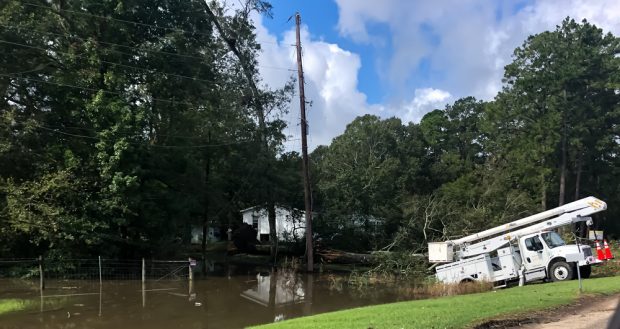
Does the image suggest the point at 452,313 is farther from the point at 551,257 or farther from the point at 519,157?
the point at 519,157

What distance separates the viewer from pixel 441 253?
2323cm

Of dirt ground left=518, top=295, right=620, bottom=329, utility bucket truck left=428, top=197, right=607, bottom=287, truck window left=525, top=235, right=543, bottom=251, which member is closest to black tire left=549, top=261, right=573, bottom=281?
utility bucket truck left=428, top=197, right=607, bottom=287

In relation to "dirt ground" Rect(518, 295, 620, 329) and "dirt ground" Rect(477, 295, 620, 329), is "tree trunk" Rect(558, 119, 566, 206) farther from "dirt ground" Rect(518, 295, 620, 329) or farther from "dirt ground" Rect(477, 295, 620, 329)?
"dirt ground" Rect(477, 295, 620, 329)

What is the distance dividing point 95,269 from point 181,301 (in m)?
8.18

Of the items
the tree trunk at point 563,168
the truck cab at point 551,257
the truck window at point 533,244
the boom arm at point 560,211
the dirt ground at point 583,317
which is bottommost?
the dirt ground at point 583,317

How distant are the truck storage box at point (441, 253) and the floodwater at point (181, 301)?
2347 mm

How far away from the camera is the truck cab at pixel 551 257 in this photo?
65.4 feet

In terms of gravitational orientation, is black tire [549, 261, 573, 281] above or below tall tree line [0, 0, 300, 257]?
below

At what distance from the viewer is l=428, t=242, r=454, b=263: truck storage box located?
23.2 meters

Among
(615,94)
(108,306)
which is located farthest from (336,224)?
(615,94)

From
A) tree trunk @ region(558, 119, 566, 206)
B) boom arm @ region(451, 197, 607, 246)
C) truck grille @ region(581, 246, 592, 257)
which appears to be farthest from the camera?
tree trunk @ region(558, 119, 566, 206)

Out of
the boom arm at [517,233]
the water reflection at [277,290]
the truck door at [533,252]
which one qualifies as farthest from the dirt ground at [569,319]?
the water reflection at [277,290]

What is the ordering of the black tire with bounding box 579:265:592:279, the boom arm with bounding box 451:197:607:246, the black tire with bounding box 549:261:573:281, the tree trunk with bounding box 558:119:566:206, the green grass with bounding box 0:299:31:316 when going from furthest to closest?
the tree trunk with bounding box 558:119:566:206, the boom arm with bounding box 451:197:607:246, the black tire with bounding box 579:265:592:279, the black tire with bounding box 549:261:573:281, the green grass with bounding box 0:299:31:316

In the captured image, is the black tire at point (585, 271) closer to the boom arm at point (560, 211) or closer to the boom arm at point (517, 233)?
the boom arm at point (517, 233)
